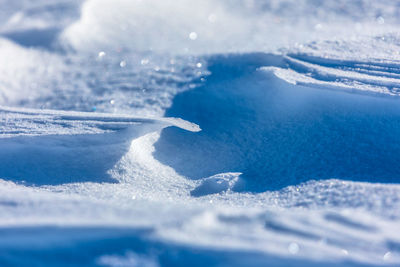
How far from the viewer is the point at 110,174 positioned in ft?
4.14

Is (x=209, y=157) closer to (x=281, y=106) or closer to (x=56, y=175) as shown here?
(x=281, y=106)

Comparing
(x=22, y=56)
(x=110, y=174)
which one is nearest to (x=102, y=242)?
(x=110, y=174)

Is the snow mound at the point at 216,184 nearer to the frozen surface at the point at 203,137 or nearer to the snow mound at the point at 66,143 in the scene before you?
the frozen surface at the point at 203,137

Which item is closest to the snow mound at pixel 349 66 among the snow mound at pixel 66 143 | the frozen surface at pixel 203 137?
the frozen surface at pixel 203 137

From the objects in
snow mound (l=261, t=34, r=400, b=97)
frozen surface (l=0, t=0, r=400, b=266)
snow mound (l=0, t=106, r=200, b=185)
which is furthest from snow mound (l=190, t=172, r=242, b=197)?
snow mound (l=261, t=34, r=400, b=97)

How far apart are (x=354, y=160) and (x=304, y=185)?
0.72 feet

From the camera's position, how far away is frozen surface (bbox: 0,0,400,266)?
2.71 ft

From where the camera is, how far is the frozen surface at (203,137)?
0.83 meters

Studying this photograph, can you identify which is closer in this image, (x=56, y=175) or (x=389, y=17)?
(x=56, y=175)

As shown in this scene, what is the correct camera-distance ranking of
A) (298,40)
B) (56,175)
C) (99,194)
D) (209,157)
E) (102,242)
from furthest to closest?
1. (298,40)
2. (209,157)
3. (56,175)
4. (99,194)
5. (102,242)

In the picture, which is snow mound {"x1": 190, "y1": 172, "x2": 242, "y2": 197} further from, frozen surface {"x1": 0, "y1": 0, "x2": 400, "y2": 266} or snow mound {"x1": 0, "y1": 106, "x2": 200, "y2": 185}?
snow mound {"x1": 0, "y1": 106, "x2": 200, "y2": 185}

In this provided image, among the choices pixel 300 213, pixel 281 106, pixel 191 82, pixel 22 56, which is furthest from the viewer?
pixel 22 56

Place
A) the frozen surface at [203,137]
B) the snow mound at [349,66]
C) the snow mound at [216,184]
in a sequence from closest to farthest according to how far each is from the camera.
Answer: the frozen surface at [203,137], the snow mound at [216,184], the snow mound at [349,66]

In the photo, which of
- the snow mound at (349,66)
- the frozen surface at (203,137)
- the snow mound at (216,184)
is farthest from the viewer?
the snow mound at (349,66)
